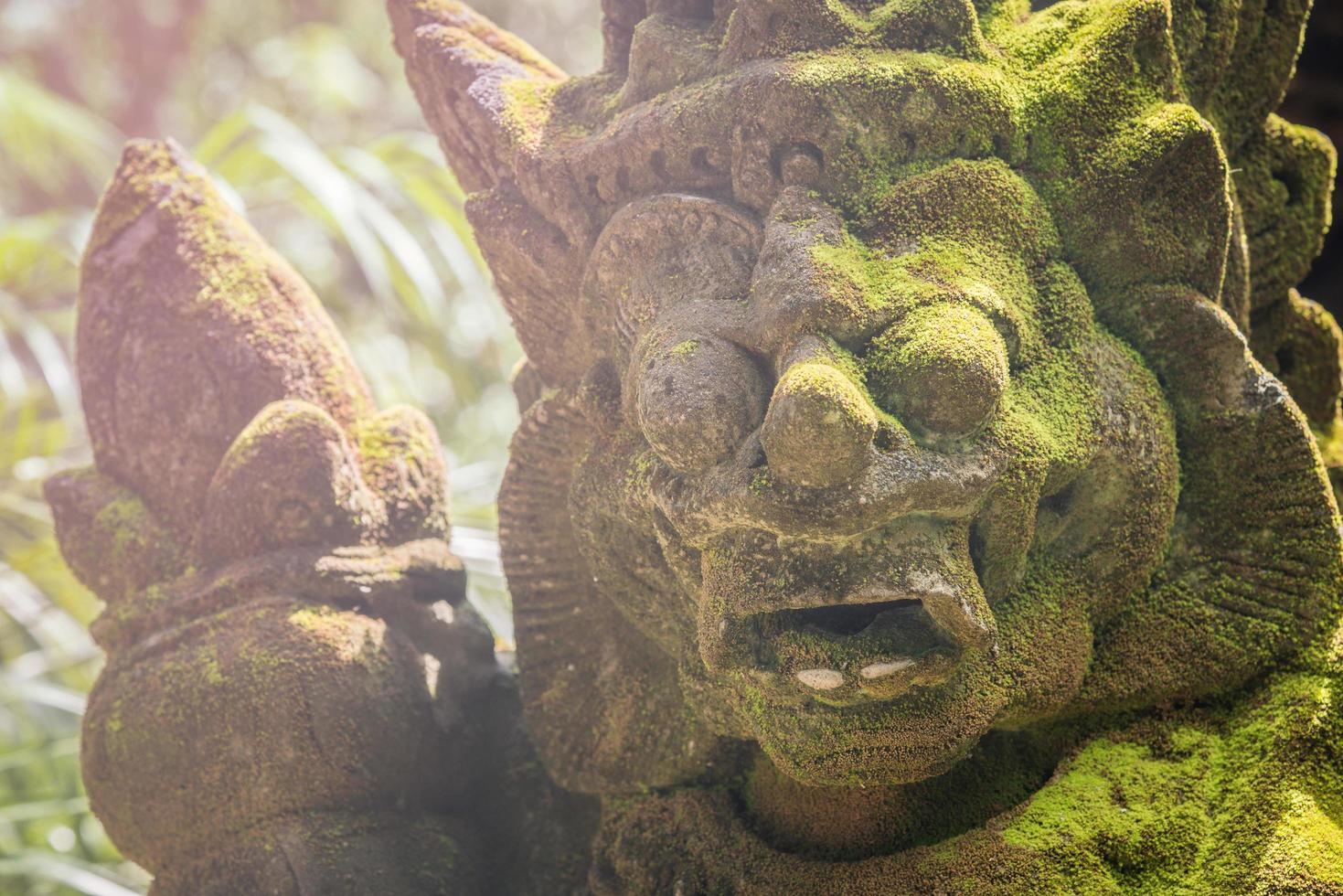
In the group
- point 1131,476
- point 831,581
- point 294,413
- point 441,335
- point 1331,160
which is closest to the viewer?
point 831,581

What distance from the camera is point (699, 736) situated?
184 cm

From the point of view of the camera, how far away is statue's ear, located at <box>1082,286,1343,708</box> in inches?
66.9

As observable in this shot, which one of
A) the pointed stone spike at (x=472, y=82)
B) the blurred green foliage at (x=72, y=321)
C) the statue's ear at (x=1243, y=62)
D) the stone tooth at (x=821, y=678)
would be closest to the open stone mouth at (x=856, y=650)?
the stone tooth at (x=821, y=678)

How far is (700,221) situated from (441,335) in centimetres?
290

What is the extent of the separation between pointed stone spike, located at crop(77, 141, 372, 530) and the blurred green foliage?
1.40 metres

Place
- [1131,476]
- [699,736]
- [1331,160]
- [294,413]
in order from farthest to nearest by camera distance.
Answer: [1331,160] < [294,413] < [699,736] < [1131,476]

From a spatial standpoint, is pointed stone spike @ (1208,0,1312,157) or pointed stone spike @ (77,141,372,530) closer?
pointed stone spike @ (1208,0,1312,157)

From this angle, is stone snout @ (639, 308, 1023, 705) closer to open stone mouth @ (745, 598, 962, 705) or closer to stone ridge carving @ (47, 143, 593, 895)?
open stone mouth @ (745, 598, 962, 705)

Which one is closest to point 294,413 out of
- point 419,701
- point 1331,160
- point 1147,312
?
point 419,701

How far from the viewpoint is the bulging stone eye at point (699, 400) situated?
4.77 feet

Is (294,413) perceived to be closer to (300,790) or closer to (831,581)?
(300,790)

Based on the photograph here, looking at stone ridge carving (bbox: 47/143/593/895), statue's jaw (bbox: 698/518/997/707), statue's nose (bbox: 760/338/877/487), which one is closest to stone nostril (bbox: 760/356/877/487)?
statue's nose (bbox: 760/338/877/487)

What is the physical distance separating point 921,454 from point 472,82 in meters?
1.09

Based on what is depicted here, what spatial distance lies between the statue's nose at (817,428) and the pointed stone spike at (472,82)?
0.80m
